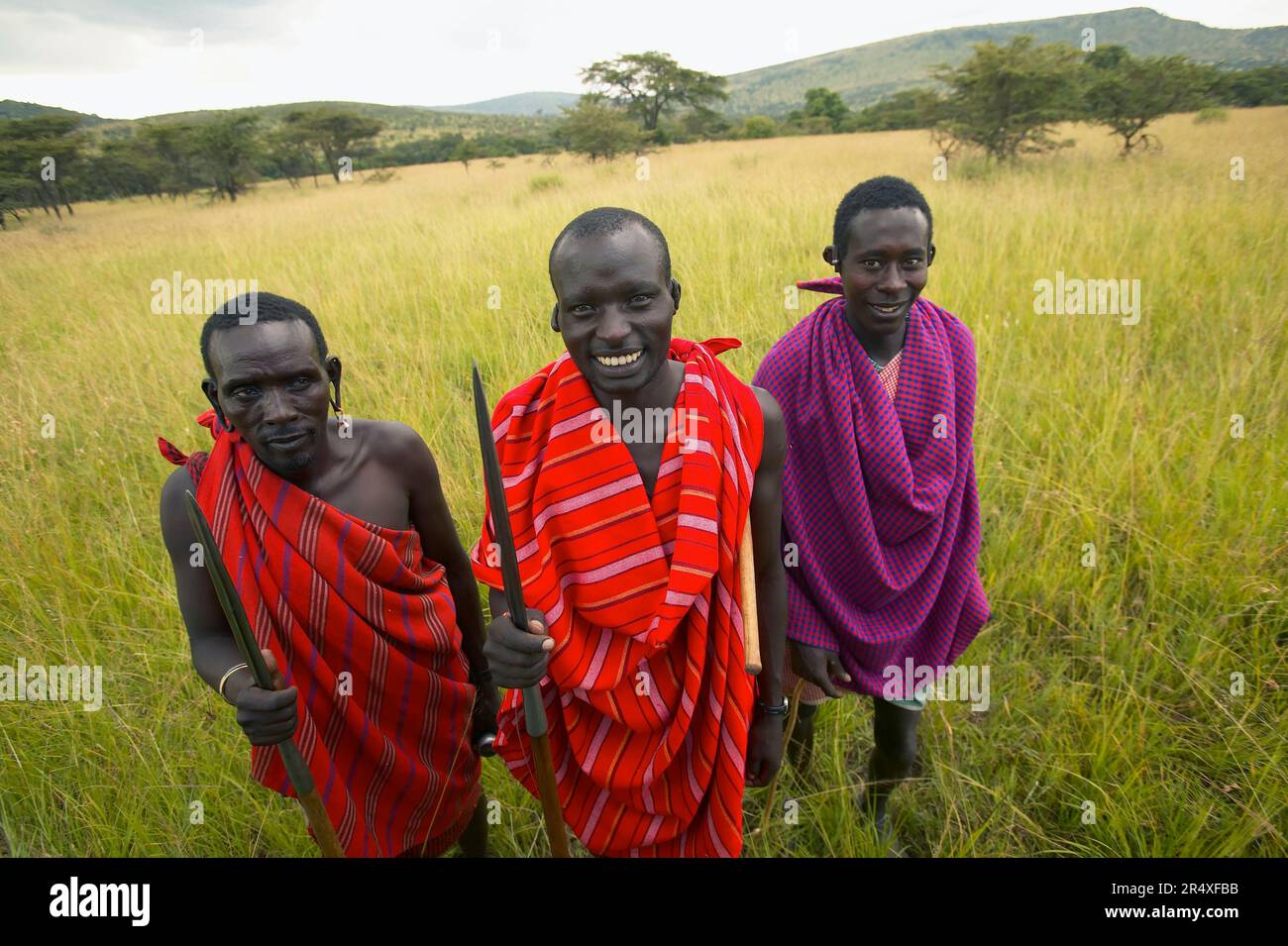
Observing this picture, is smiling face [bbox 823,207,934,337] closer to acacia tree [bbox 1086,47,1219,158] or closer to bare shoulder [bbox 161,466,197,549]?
bare shoulder [bbox 161,466,197,549]

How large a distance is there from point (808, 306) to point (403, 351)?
2.99 m

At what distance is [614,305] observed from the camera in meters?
1.35

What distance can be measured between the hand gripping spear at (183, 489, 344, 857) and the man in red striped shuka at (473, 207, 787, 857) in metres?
0.48

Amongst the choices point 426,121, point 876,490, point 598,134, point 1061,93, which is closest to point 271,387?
point 876,490

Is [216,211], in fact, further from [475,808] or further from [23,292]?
[475,808]

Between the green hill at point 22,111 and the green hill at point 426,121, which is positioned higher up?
the green hill at point 426,121

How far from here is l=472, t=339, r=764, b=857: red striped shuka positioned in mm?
1408

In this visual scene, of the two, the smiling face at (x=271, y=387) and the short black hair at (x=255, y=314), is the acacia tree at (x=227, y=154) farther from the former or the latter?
the smiling face at (x=271, y=387)

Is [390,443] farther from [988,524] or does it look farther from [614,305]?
[988,524]

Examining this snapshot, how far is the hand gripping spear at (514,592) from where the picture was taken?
850 millimetres

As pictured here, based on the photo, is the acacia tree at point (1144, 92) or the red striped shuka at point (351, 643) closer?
the red striped shuka at point (351, 643)

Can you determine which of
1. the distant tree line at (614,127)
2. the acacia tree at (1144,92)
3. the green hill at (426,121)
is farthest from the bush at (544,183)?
the green hill at (426,121)

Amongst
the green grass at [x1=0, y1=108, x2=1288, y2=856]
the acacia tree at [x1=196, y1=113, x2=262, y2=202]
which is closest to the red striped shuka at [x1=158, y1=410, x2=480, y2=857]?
the green grass at [x1=0, y1=108, x2=1288, y2=856]

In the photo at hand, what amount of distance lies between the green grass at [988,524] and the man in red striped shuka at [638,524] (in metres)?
0.64
